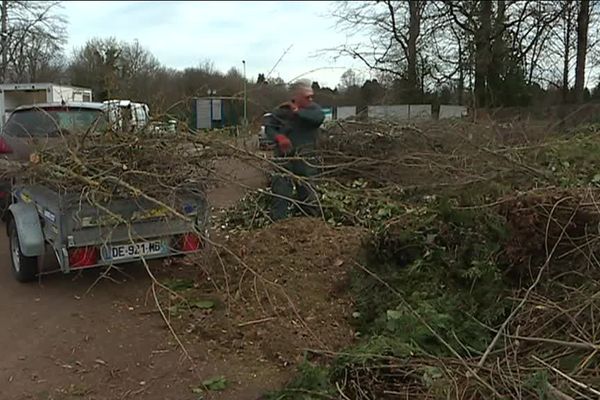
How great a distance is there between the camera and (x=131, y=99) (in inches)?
314

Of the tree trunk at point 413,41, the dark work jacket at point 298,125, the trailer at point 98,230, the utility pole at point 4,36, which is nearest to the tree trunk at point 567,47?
the tree trunk at point 413,41

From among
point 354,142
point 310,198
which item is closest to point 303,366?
point 310,198

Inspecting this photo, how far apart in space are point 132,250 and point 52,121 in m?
2.13

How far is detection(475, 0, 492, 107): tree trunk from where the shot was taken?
1041 inches

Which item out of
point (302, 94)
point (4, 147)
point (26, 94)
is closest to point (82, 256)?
point (302, 94)

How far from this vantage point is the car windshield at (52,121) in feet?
22.3

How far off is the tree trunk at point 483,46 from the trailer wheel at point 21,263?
2210 cm

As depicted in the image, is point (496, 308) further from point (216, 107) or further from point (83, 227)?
point (216, 107)

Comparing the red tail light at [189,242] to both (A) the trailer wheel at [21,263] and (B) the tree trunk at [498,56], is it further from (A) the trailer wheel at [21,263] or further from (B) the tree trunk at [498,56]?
(B) the tree trunk at [498,56]

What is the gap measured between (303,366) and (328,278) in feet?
6.93

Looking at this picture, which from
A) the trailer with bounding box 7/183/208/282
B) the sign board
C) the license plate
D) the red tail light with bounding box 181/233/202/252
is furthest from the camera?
the sign board

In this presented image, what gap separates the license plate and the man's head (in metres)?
2.78

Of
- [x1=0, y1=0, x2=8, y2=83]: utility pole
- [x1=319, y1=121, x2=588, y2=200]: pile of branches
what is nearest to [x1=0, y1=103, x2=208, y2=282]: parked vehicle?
[x1=319, y1=121, x2=588, y2=200]: pile of branches

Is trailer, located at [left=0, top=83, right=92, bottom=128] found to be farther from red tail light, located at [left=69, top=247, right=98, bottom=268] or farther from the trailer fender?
red tail light, located at [left=69, top=247, right=98, bottom=268]
